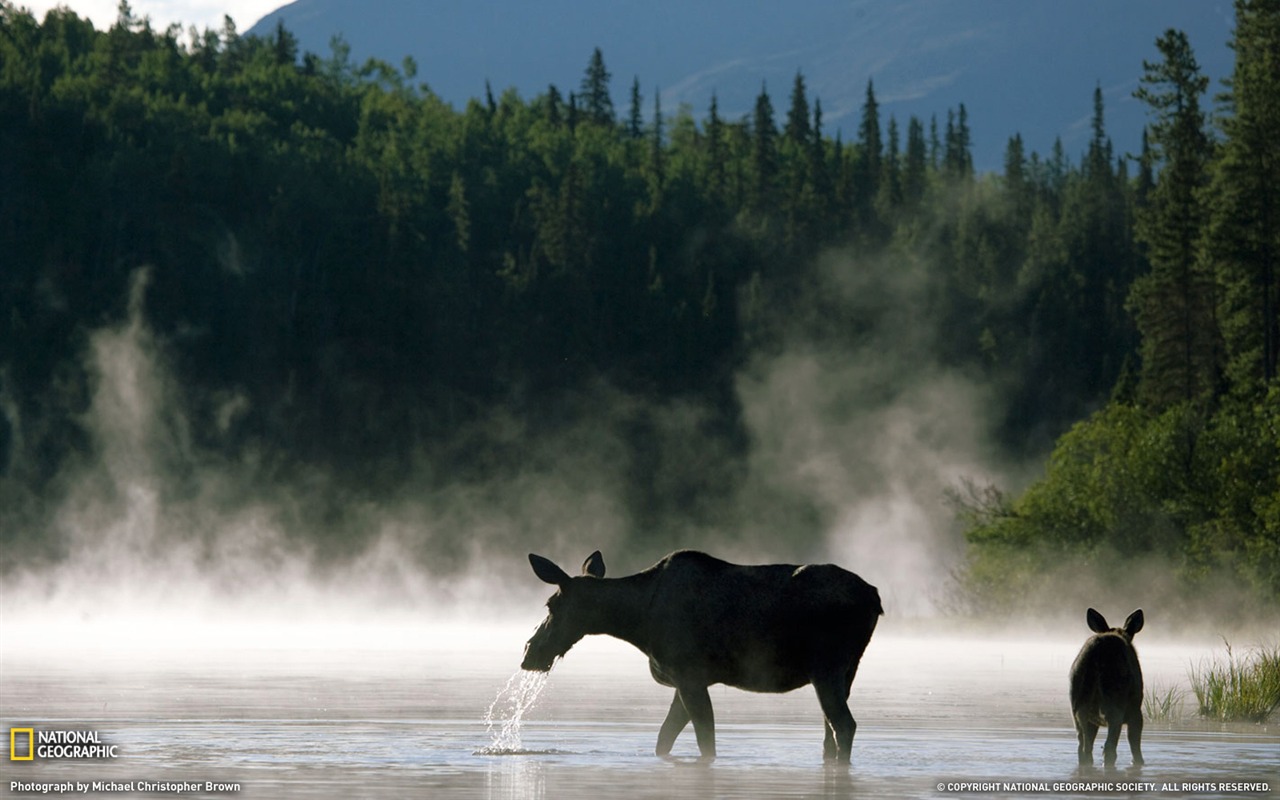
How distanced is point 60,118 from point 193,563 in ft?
271

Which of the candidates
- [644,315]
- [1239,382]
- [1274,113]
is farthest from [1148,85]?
[644,315]

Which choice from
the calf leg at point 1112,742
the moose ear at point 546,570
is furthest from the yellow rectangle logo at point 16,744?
the calf leg at point 1112,742

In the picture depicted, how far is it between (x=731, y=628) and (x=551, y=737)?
373 cm

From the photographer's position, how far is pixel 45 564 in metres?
121

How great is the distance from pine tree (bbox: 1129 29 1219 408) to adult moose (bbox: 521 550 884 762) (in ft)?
218

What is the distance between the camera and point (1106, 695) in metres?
18.6

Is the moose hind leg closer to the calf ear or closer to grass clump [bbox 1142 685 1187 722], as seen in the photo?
the calf ear

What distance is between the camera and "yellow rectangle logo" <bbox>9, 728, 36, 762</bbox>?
18641 mm

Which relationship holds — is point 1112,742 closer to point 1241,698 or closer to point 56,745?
point 1241,698

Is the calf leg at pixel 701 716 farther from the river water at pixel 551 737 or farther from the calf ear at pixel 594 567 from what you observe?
the calf ear at pixel 594 567

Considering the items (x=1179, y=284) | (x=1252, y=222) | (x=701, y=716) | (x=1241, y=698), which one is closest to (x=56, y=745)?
(x=701, y=716)

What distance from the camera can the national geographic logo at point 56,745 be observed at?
18.8 m

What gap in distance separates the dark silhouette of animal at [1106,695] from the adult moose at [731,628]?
6.18 ft

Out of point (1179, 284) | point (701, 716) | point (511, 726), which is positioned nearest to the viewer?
point (701, 716)
